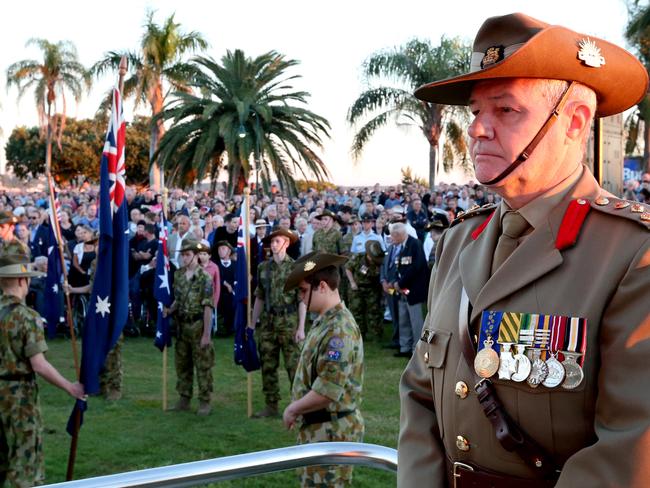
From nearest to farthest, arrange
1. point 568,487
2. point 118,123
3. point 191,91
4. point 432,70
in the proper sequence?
point 568,487
point 118,123
point 432,70
point 191,91

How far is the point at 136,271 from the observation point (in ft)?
45.5

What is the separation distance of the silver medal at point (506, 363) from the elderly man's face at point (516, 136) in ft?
1.35

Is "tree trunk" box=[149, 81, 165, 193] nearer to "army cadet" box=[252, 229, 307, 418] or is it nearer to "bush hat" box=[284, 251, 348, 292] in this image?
"army cadet" box=[252, 229, 307, 418]

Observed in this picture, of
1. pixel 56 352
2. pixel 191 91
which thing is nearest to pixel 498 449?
pixel 56 352

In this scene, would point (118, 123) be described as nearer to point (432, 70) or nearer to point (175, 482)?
point (175, 482)

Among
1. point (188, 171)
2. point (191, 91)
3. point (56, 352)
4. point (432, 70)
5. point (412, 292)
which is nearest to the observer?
point (412, 292)

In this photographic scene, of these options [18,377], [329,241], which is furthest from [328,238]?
[18,377]

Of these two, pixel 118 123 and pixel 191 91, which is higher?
pixel 191 91

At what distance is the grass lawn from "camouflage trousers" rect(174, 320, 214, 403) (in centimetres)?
29

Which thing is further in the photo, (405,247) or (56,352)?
(56,352)

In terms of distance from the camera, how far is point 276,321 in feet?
29.6

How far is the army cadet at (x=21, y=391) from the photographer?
5695mm

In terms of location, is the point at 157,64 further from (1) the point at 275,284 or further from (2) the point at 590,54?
(2) the point at 590,54

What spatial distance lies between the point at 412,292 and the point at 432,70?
16465 mm
